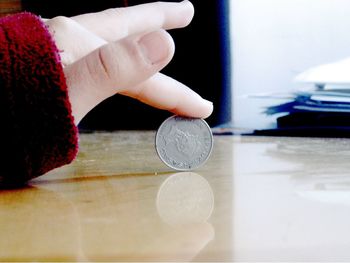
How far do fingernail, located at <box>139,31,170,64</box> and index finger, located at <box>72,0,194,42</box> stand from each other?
0.26m

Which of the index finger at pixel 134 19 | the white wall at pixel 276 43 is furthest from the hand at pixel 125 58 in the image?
the white wall at pixel 276 43

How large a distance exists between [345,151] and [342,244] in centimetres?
46

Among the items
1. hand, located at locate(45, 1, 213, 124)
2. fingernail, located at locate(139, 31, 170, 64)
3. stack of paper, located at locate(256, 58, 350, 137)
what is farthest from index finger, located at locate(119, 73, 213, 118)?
stack of paper, located at locate(256, 58, 350, 137)

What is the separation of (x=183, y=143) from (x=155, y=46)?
0.16 metres

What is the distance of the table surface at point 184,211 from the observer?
0.42 meters

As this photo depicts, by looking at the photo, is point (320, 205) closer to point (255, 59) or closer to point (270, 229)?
point (270, 229)

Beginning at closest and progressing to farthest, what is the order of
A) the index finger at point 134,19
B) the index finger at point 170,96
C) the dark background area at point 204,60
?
the index finger at point 170,96 → the index finger at point 134,19 → the dark background area at point 204,60

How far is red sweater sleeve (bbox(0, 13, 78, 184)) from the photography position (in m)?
0.55

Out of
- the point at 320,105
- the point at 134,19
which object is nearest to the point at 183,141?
the point at 134,19

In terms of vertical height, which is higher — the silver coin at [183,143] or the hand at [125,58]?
the hand at [125,58]

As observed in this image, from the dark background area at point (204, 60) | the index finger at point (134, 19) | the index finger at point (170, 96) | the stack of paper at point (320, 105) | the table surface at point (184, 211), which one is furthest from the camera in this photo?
the dark background area at point (204, 60)

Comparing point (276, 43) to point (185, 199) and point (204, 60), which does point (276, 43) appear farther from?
point (185, 199)

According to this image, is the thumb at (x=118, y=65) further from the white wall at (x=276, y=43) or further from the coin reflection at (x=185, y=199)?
the white wall at (x=276, y=43)

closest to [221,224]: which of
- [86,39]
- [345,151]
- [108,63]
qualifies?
[108,63]
